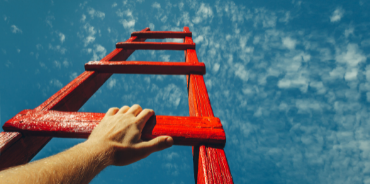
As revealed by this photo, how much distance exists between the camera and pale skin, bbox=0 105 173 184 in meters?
0.57

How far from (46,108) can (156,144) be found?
0.90 metres

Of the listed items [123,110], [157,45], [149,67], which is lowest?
[123,110]

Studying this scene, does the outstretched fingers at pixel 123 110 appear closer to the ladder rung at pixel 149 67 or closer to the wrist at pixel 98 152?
the wrist at pixel 98 152

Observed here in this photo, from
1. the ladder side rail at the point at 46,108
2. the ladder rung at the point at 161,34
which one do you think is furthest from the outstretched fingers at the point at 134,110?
the ladder rung at the point at 161,34

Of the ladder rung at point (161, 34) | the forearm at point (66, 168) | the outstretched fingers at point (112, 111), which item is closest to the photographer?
the forearm at point (66, 168)

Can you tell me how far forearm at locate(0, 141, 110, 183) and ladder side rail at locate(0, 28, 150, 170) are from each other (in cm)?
52

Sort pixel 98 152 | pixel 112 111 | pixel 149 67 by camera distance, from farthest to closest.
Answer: pixel 149 67 → pixel 112 111 → pixel 98 152

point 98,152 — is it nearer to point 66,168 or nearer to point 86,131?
point 66,168

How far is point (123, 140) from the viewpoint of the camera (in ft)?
2.89

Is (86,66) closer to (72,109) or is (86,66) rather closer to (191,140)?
(72,109)

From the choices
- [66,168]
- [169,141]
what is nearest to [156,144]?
[169,141]

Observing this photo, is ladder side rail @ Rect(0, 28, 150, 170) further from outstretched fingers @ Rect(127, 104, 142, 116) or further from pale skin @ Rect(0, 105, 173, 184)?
outstretched fingers @ Rect(127, 104, 142, 116)

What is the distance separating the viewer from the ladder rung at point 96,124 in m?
0.95

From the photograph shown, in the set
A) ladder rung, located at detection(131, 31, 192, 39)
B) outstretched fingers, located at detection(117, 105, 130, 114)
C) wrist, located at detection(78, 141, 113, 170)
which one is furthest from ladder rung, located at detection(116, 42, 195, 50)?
wrist, located at detection(78, 141, 113, 170)
